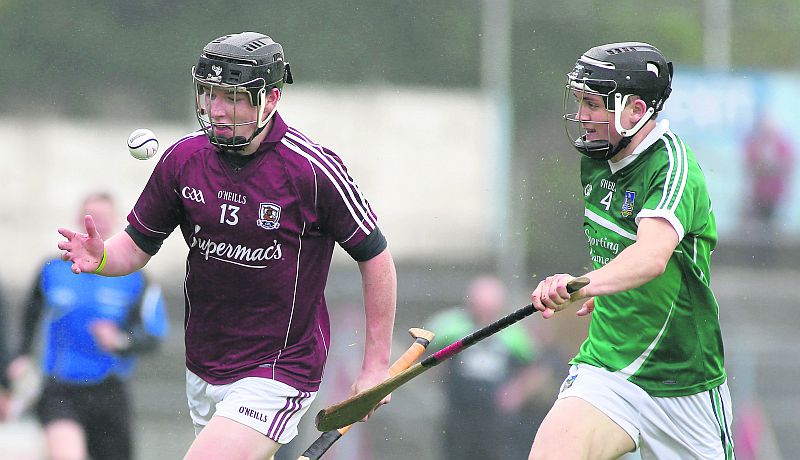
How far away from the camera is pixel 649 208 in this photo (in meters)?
3.34

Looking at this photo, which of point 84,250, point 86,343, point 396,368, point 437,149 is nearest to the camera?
point 84,250

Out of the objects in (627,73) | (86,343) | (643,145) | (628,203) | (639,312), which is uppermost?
(627,73)

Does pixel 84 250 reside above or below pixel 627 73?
below

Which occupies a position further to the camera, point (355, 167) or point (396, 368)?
point (355, 167)

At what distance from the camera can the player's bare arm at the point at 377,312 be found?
3594 millimetres

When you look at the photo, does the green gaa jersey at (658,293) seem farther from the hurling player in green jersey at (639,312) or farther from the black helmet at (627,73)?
the black helmet at (627,73)

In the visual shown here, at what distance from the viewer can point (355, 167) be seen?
5.77m

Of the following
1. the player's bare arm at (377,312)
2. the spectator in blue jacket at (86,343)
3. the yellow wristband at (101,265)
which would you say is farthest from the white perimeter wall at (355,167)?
the player's bare arm at (377,312)

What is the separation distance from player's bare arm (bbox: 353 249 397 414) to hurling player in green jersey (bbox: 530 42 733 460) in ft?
1.79

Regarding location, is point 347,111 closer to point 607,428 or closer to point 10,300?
point 10,300

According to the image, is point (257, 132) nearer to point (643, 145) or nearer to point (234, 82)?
point (234, 82)

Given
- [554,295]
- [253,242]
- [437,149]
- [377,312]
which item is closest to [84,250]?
[253,242]

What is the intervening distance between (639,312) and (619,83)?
71 centimetres

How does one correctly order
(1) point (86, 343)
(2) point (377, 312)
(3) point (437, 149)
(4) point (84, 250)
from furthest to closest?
(3) point (437, 149)
(1) point (86, 343)
(2) point (377, 312)
(4) point (84, 250)
